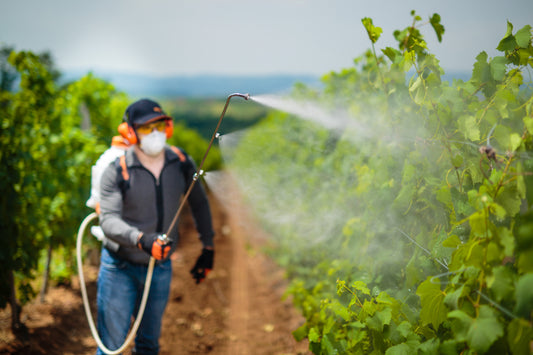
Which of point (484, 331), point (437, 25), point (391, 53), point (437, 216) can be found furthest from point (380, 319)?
point (437, 25)

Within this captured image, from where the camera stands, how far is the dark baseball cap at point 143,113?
2750mm

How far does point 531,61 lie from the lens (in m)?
1.67

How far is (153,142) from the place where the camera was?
2773 mm

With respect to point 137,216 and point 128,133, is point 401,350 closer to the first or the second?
point 137,216

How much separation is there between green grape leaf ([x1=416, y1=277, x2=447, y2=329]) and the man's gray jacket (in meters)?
1.73

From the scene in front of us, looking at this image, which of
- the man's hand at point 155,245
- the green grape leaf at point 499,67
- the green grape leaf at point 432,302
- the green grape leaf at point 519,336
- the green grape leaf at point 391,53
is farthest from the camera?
the man's hand at point 155,245

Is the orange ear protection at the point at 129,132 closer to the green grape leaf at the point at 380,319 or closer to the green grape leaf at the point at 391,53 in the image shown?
the green grape leaf at the point at 391,53

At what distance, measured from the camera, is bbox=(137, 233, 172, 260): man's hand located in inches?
97.3

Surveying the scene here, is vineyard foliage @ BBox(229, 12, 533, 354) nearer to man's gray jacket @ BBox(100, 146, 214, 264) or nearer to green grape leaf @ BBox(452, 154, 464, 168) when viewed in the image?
green grape leaf @ BBox(452, 154, 464, 168)

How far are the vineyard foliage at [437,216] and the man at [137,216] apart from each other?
45.5 inches

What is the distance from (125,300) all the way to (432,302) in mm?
2042

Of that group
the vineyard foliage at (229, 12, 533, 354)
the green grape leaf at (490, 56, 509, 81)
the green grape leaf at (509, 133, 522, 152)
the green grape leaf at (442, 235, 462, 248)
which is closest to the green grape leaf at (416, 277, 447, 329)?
the vineyard foliage at (229, 12, 533, 354)

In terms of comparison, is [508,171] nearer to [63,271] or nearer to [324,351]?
[324,351]

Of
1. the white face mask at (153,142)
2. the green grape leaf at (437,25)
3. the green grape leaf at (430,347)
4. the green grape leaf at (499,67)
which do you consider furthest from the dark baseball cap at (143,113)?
the green grape leaf at (430,347)
